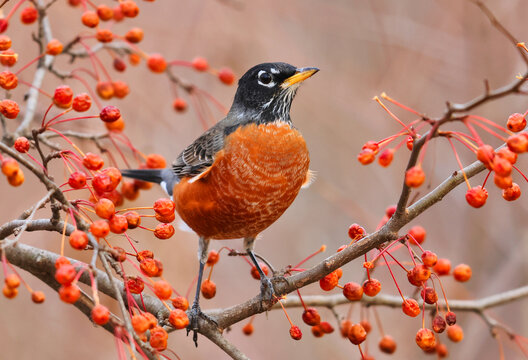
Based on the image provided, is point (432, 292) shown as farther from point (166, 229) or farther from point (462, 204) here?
point (462, 204)

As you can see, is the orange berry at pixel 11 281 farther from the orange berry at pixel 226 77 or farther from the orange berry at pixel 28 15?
the orange berry at pixel 226 77

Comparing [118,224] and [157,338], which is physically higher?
[118,224]

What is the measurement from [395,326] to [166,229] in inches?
154

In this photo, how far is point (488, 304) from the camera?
309 cm

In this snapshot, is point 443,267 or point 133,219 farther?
point 443,267

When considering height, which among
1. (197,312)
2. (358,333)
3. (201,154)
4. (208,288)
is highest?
(201,154)

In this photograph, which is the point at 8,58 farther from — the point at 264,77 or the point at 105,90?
the point at 264,77

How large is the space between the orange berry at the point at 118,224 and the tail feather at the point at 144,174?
1839 mm

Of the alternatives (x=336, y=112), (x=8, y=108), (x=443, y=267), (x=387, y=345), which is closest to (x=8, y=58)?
(x=8, y=108)

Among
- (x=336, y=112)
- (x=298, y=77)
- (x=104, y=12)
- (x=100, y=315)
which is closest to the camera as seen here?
(x=100, y=315)

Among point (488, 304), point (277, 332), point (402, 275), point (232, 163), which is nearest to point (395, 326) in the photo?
point (402, 275)

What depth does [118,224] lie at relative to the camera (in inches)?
74.7

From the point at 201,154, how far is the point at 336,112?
2.12 meters

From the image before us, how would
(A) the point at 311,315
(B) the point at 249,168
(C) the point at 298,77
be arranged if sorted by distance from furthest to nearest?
1. (C) the point at 298,77
2. (B) the point at 249,168
3. (A) the point at 311,315
